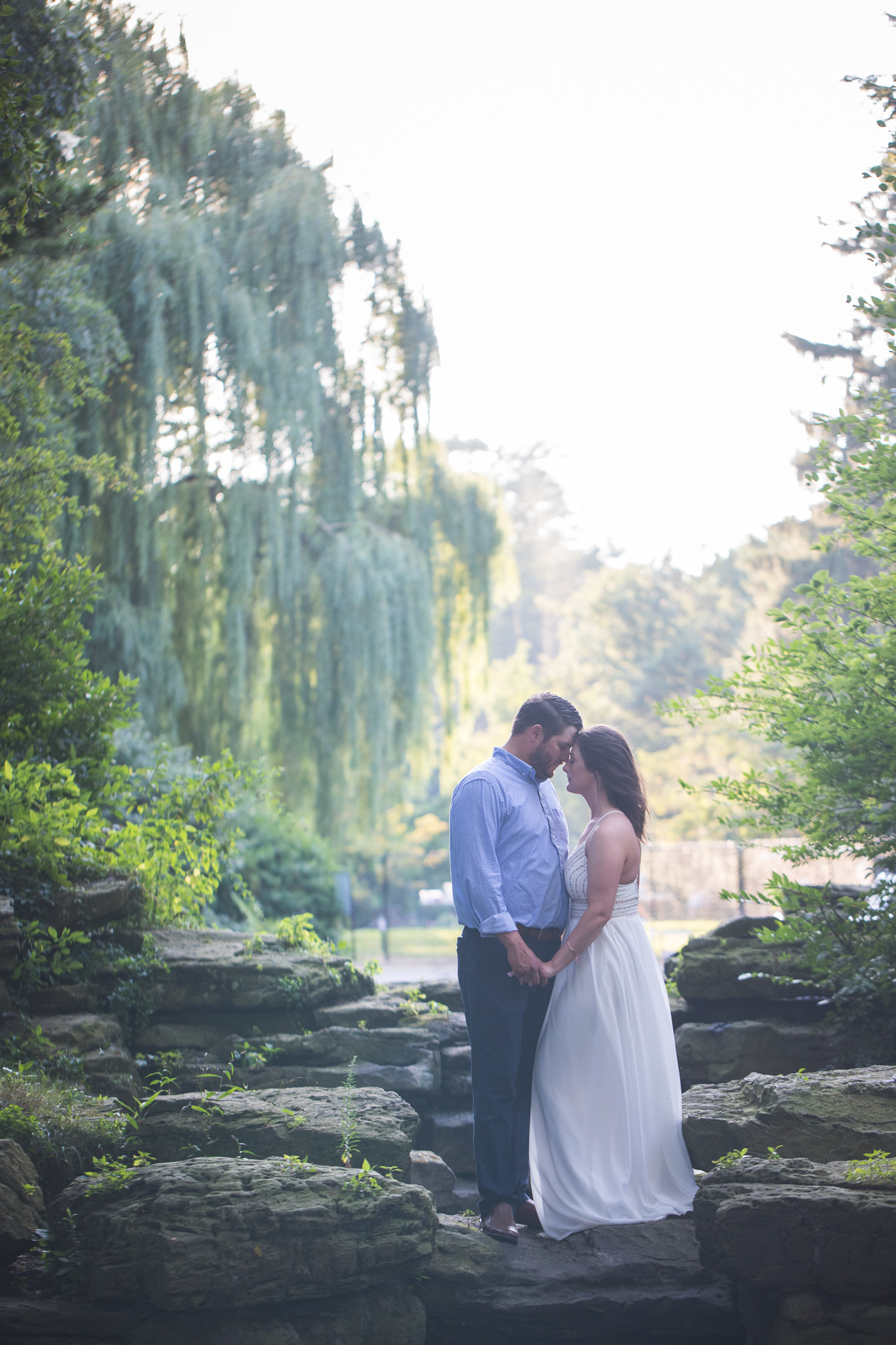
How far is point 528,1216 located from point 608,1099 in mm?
587

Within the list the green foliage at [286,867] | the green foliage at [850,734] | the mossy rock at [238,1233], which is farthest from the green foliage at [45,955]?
the green foliage at [286,867]

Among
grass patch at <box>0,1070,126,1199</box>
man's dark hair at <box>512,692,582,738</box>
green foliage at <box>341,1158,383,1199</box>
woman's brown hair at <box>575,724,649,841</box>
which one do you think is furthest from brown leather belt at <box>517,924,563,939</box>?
grass patch at <box>0,1070,126,1199</box>

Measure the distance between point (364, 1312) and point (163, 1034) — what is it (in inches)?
83.1

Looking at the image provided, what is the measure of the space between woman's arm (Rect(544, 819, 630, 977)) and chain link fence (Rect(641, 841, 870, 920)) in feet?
51.9

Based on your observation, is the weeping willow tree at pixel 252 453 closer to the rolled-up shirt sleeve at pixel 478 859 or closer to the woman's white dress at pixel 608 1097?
the rolled-up shirt sleeve at pixel 478 859

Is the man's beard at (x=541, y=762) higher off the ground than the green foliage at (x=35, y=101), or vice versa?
the green foliage at (x=35, y=101)

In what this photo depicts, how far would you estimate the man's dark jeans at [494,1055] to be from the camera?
3814mm

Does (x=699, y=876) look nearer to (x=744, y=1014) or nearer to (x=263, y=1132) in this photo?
(x=744, y=1014)

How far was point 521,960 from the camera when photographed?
12.5 feet

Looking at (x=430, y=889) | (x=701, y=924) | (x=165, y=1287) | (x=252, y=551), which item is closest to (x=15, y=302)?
(x=252, y=551)

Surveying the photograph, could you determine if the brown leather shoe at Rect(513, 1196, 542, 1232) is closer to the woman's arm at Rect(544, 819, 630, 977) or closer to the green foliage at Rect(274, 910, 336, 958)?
the woman's arm at Rect(544, 819, 630, 977)

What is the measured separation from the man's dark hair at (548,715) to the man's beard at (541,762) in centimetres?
7

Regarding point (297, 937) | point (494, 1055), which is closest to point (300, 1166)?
point (494, 1055)

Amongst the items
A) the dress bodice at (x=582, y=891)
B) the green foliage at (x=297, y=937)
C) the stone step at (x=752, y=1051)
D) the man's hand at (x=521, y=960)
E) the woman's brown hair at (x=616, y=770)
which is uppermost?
the woman's brown hair at (x=616, y=770)
